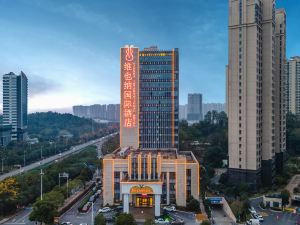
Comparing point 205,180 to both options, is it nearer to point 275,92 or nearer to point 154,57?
point 275,92

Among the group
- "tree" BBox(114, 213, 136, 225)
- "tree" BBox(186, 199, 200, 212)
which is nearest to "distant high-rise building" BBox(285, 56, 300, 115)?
"tree" BBox(186, 199, 200, 212)

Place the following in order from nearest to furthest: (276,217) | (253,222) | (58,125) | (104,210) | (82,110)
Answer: (253,222) < (276,217) < (104,210) < (58,125) < (82,110)

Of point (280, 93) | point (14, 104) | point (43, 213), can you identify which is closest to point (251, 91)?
point (280, 93)

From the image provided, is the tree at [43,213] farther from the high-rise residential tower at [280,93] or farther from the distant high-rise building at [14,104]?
the distant high-rise building at [14,104]

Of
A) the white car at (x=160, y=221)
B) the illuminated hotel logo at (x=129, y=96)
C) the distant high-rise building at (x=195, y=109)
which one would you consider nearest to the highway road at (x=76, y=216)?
the white car at (x=160, y=221)

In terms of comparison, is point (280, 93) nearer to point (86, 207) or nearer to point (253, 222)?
point (253, 222)
